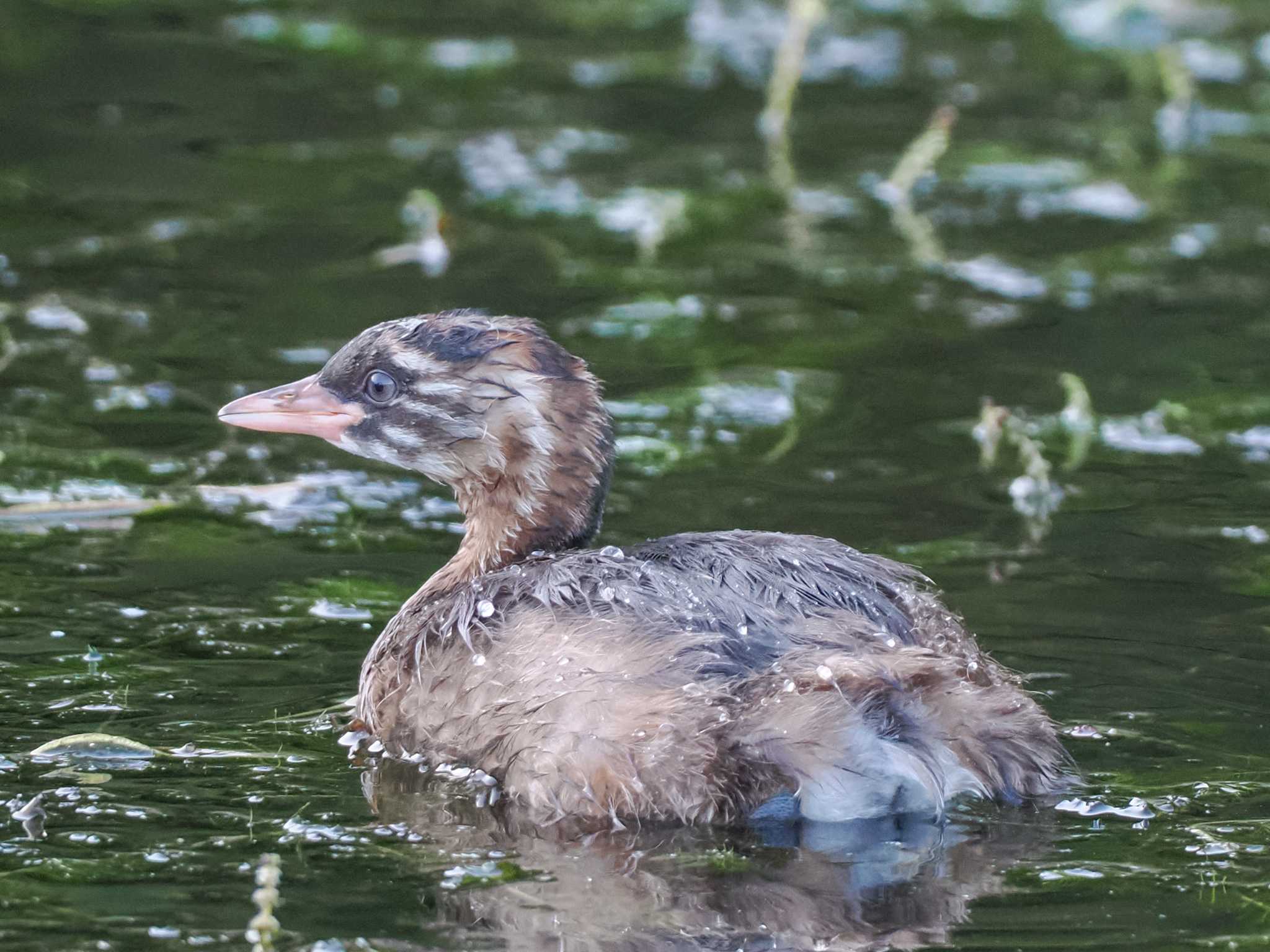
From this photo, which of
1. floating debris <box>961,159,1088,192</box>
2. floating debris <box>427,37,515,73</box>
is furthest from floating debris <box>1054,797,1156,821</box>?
floating debris <box>427,37,515,73</box>

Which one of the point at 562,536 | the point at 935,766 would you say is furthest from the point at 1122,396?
the point at 935,766

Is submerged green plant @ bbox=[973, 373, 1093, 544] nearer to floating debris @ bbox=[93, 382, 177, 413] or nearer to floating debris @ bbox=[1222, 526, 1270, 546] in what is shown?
floating debris @ bbox=[1222, 526, 1270, 546]

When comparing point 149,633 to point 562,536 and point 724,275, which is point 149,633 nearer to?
point 562,536

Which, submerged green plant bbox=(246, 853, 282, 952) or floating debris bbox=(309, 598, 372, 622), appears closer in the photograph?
submerged green plant bbox=(246, 853, 282, 952)

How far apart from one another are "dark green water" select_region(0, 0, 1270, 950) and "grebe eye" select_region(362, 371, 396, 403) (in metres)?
0.76

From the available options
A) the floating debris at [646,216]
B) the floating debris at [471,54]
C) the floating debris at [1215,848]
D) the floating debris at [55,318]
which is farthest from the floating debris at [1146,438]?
the floating debris at [471,54]

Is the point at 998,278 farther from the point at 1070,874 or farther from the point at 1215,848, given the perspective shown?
the point at 1070,874

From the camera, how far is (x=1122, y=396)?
366 inches

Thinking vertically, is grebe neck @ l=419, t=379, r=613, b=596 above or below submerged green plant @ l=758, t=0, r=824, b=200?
below

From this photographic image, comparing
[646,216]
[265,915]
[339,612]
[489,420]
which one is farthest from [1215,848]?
[646,216]

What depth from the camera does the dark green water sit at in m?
5.06

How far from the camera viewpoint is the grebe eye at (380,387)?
665cm

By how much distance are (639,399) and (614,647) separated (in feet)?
11.9

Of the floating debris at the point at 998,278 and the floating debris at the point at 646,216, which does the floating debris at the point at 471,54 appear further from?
the floating debris at the point at 998,278
